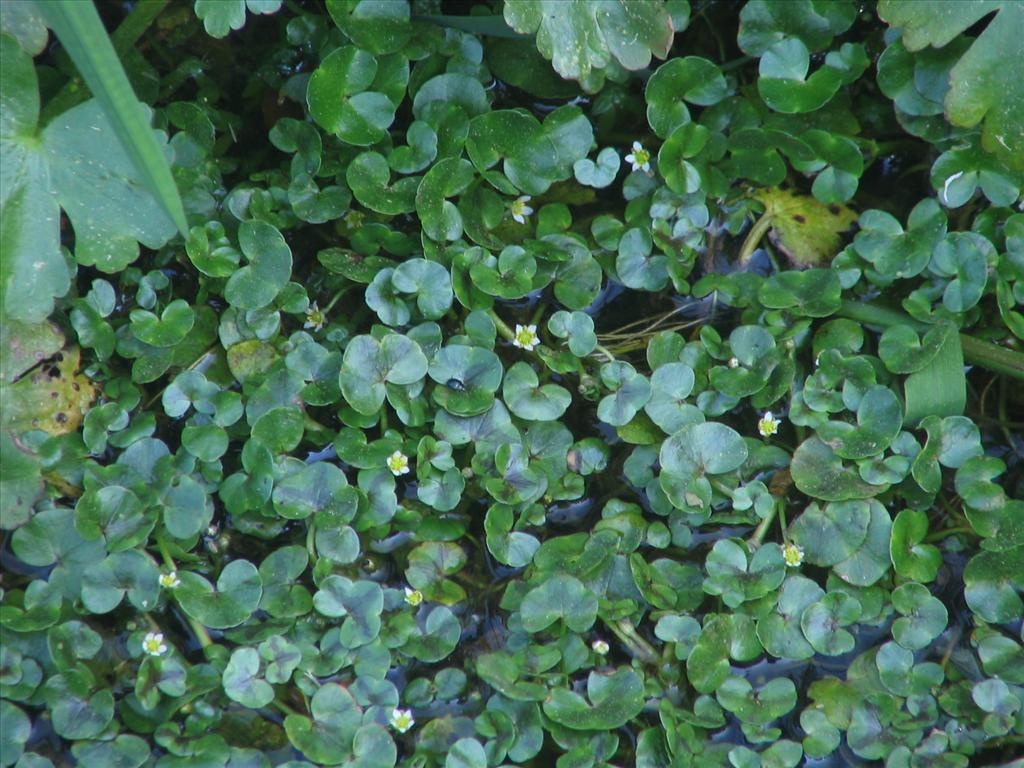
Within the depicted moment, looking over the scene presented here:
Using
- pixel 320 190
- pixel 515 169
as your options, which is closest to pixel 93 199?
pixel 320 190

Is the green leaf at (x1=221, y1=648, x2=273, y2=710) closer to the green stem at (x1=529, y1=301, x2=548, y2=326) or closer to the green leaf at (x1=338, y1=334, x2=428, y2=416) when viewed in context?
the green leaf at (x1=338, y1=334, x2=428, y2=416)

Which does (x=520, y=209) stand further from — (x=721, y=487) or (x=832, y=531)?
(x=832, y=531)

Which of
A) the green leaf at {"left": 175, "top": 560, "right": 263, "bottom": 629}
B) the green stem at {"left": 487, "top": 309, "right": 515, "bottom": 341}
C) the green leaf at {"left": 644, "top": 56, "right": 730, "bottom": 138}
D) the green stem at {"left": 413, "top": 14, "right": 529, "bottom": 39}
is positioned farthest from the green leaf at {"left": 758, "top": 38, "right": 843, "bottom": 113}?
the green leaf at {"left": 175, "top": 560, "right": 263, "bottom": 629}

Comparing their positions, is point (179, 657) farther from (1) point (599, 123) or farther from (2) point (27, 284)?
(1) point (599, 123)

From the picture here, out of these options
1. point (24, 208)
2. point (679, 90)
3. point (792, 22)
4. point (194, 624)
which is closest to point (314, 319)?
point (24, 208)

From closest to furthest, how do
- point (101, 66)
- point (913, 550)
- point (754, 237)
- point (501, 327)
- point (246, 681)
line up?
point (101, 66)
point (246, 681)
point (913, 550)
point (501, 327)
point (754, 237)

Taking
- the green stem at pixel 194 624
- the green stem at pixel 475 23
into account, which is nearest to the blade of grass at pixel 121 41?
the green stem at pixel 475 23

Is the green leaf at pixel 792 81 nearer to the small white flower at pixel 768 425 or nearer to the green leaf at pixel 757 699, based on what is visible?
the small white flower at pixel 768 425

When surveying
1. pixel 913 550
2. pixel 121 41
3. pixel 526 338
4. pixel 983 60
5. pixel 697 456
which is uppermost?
pixel 121 41
